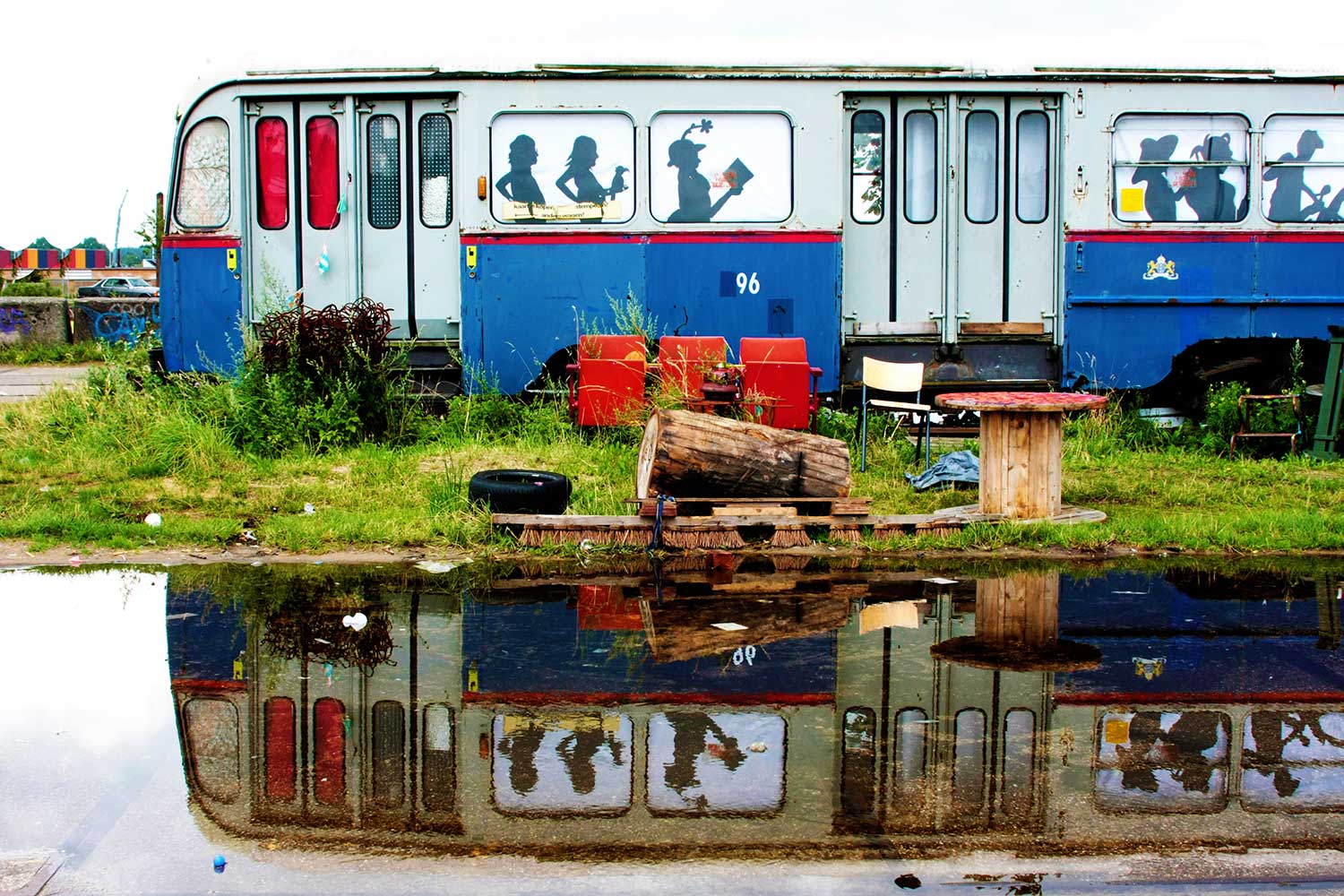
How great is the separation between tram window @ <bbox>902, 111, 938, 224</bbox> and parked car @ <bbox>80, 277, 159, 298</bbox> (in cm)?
2129

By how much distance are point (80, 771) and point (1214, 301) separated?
34.1 ft

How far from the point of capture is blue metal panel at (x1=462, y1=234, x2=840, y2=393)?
39.7 feet

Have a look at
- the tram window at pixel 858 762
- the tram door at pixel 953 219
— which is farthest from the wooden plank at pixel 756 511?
the tram door at pixel 953 219

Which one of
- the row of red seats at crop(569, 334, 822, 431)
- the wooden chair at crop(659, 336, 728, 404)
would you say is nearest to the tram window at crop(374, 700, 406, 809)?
the wooden chair at crop(659, 336, 728, 404)

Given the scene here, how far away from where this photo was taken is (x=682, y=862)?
400 cm

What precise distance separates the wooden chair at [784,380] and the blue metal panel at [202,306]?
15.0 ft

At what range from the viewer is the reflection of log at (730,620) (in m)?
6.21

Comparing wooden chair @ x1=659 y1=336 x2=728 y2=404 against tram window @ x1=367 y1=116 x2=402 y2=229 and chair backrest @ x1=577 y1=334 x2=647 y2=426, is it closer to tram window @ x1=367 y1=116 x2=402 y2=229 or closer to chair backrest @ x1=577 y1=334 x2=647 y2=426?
chair backrest @ x1=577 y1=334 x2=647 y2=426

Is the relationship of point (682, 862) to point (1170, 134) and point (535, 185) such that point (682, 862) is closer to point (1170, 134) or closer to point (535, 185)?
point (535, 185)

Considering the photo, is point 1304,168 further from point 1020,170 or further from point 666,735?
point 666,735

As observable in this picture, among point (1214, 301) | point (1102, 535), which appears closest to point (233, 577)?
point (1102, 535)

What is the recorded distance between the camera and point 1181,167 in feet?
40.5

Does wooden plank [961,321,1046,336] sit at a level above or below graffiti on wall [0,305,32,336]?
below

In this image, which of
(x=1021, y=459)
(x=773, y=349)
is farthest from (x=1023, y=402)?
(x=773, y=349)
